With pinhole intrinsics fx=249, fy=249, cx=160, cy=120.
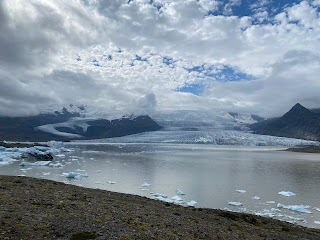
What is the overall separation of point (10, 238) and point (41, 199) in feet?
23.1

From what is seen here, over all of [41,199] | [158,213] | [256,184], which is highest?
[41,199]

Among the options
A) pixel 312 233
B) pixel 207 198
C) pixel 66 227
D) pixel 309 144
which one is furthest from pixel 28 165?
pixel 309 144

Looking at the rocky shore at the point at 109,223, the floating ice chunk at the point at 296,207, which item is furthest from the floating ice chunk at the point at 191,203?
the floating ice chunk at the point at 296,207

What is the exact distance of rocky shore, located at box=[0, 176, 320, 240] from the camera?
408 inches

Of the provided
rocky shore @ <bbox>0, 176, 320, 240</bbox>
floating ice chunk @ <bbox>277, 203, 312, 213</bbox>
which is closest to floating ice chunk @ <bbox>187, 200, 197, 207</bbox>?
rocky shore @ <bbox>0, 176, 320, 240</bbox>

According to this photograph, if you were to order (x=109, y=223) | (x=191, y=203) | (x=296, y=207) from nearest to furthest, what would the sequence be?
(x=109, y=223) → (x=296, y=207) → (x=191, y=203)

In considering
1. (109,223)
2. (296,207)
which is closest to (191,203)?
(296,207)

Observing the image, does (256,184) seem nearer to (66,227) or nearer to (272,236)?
(272,236)

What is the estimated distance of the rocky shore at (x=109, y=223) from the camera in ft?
34.0

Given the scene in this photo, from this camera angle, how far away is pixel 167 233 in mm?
12234

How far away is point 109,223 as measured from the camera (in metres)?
12.5

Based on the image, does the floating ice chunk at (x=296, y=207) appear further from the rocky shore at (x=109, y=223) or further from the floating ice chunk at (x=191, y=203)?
the floating ice chunk at (x=191, y=203)

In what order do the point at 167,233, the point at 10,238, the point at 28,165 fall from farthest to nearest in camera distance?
1. the point at 28,165
2. the point at 167,233
3. the point at 10,238

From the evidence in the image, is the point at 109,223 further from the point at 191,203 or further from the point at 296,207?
the point at 296,207
